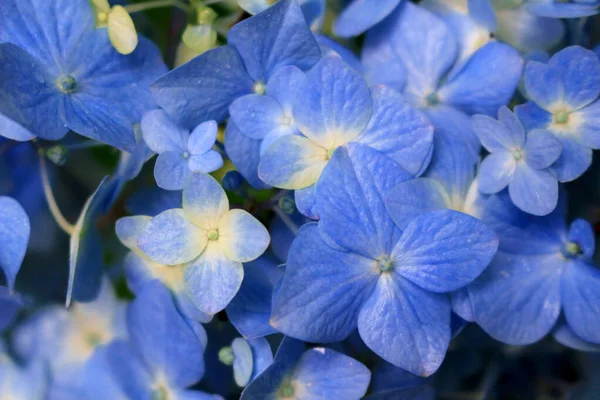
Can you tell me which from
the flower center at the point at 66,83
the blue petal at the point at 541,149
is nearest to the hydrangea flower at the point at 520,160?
the blue petal at the point at 541,149

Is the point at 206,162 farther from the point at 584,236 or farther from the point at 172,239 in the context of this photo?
the point at 584,236

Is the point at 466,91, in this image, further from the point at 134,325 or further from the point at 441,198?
the point at 134,325

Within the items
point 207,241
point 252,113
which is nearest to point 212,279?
point 207,241

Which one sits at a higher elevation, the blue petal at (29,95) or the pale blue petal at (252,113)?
the blue petal at (29,95)

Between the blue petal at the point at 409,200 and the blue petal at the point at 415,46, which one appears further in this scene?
the blue petal at the point at 415,46

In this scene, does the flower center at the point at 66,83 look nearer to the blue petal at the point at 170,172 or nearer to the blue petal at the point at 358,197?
the blue petal at the point at 170,172
